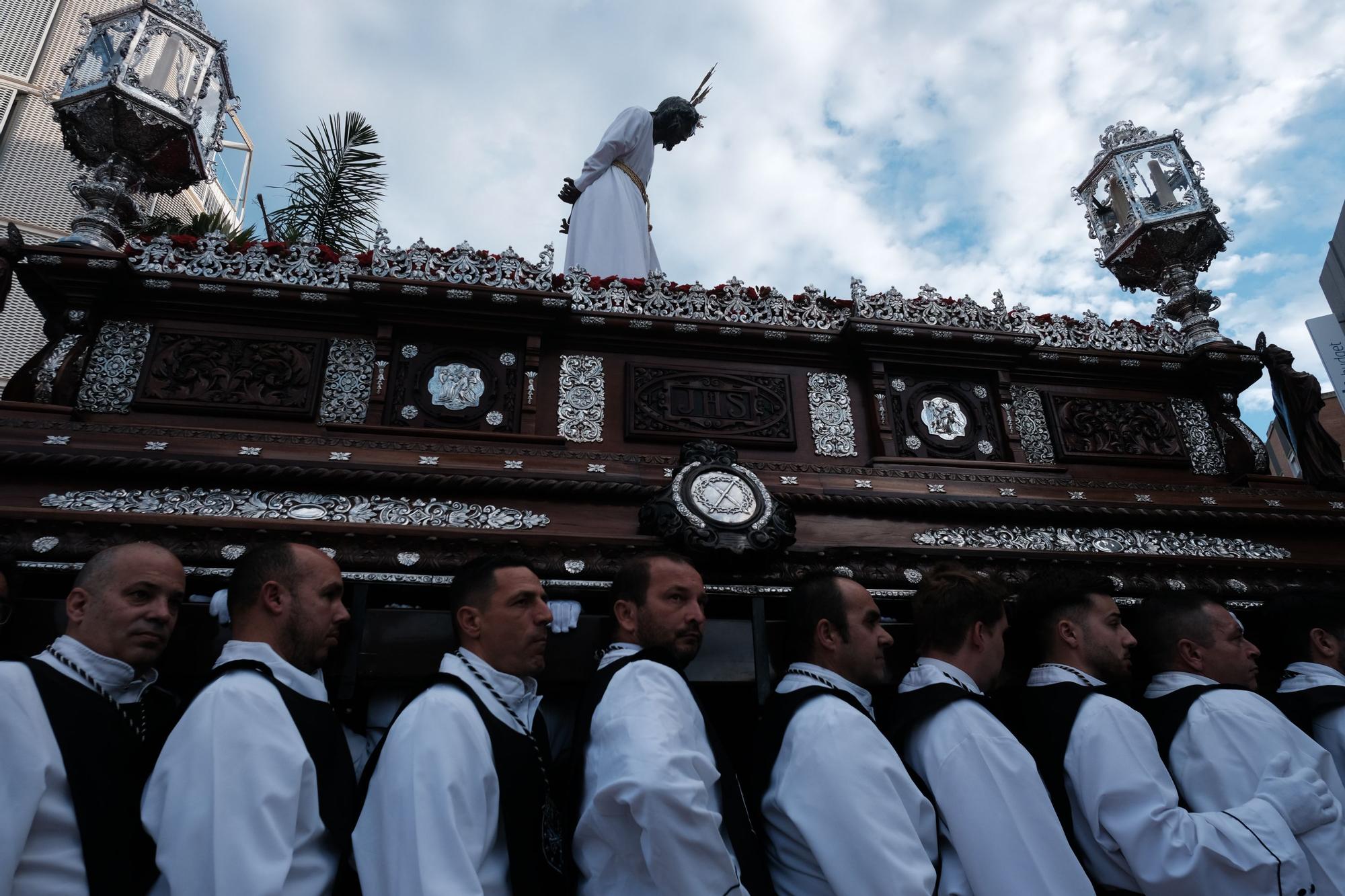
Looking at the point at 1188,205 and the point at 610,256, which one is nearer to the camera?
the point at 1188,205

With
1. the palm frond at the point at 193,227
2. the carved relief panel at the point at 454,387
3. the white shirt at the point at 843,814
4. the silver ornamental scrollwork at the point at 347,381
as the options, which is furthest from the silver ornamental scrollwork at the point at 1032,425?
the palm frond at the point at 193,227

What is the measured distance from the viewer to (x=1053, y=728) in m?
3.00

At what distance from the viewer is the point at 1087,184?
602 cm

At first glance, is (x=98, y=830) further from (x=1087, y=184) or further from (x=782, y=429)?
(x=1087, y=184)

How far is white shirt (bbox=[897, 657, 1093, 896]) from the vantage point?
7.92 feet

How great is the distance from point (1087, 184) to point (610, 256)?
3507 millimetres

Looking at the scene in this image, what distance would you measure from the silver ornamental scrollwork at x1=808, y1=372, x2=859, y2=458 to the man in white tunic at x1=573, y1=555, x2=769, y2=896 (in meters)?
1.57

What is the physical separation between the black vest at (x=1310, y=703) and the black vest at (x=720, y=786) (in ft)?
7.61

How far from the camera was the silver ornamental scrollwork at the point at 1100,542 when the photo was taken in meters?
3.95

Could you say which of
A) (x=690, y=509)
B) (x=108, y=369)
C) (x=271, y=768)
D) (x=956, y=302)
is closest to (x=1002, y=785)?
(x=690, y=509)

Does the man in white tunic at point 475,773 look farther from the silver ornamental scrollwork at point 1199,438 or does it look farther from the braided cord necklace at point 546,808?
the silver ornamental scrollwork at point 1199,438

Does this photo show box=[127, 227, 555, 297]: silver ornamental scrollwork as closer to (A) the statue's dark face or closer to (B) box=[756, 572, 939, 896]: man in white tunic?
(B) box=[756, 572, 939, 896]: man in white tunic

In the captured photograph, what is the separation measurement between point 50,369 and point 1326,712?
5.67 metres

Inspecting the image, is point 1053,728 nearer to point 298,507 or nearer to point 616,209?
point 298,507
